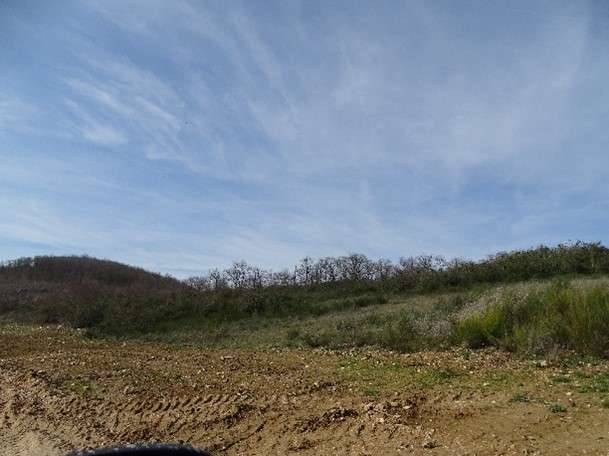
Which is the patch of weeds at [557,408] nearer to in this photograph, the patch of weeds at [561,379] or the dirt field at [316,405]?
the dirt field at [316,405]

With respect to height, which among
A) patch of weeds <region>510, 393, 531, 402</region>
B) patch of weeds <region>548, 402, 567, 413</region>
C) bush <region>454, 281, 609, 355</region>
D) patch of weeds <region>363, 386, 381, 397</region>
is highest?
bush <region>454, 281, 609, 355</region>

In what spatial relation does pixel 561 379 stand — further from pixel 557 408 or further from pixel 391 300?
pixel 391 300

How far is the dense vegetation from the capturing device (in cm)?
1146

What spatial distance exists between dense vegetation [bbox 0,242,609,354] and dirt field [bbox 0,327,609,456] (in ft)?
4.34

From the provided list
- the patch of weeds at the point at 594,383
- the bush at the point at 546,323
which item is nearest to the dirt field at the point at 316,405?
the patch of weeds at the point at 594,383

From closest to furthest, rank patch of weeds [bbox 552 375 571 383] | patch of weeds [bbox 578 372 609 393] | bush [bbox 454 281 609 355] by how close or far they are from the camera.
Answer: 1. patch of weeds [bbox 578 372 609 393]
2. patch of weeds [bbox 552 375 571 383]
3. bush [bbox 454 281 609 355]

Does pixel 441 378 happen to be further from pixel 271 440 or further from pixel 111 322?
pixel 111 322

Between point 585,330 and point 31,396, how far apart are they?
9.59 meters

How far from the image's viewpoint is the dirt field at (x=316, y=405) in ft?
20.5

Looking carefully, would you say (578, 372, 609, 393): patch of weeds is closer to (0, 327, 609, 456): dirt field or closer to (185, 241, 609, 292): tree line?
(0, 327, 609, 456): dirt field

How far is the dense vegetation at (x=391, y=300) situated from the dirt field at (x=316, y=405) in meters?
1.32

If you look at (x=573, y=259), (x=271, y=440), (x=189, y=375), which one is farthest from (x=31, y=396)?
(x=573, y=259)

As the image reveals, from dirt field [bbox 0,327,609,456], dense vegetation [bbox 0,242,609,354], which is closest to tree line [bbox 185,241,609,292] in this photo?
dense vegetation [bbox 0,242,609,354]

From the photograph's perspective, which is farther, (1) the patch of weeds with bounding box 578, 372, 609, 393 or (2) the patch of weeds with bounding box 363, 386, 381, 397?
(2) the patch of weeds with bounding box 363, 386, 381, 397
